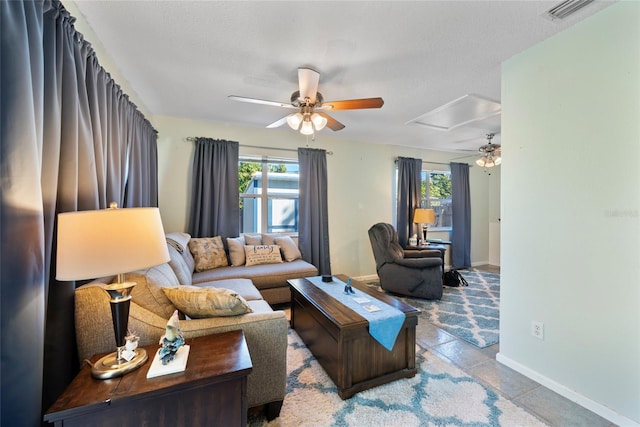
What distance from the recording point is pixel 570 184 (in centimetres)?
170

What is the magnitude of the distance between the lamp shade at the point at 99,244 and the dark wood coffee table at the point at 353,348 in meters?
1.23

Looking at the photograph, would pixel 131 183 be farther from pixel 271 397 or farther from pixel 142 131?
pixel 271 397

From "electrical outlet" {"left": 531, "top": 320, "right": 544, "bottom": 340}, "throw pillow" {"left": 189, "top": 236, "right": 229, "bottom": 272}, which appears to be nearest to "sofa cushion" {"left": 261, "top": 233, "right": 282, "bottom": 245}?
"throw pillow" {"left": 189, "top": 236, "right": 229, "bottom": 272}

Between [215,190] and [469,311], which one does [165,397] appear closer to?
[215,190]

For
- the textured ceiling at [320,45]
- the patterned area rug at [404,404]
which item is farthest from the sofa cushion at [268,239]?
the patterned area rug at [404,404]

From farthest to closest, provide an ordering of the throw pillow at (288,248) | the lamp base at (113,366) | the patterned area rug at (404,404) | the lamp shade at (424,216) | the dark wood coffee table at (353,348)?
the lamp shade at (424,216), the throw pillow at (288,248), the dark wood coffee table at (353,348), the patterned area rug at (404,404), the lamp base at (113,366)

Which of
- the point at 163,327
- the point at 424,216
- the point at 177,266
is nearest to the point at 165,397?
the point at 163,327

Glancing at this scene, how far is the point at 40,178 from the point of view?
1.06m

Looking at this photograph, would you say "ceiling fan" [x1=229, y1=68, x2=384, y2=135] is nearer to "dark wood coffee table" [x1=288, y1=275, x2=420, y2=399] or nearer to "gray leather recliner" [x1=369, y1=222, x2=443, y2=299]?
"dark wood coffee table" [x1=288, y1=275, x2=420, y2=399]

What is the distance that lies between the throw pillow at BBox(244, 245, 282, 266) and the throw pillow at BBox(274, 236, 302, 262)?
0.46 feet

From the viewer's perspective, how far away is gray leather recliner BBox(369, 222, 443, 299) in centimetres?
347

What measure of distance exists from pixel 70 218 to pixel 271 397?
1330mm

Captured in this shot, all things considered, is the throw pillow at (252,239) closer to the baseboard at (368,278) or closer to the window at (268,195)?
the window at (268,195)

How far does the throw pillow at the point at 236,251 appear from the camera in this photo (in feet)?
11.0
